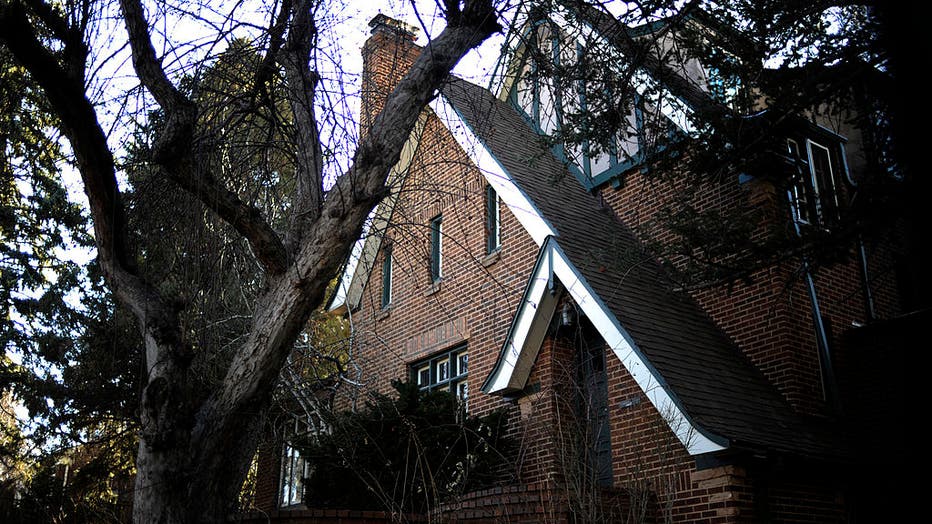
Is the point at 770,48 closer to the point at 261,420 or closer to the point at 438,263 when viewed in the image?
the point at 261,420

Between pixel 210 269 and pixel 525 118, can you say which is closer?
pixel 210 269

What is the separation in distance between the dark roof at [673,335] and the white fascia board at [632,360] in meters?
0.09

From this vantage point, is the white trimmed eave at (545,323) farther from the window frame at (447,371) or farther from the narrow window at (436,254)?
the narrow window at (436,254)

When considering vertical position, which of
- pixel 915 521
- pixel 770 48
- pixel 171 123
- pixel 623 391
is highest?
pixel 770 48

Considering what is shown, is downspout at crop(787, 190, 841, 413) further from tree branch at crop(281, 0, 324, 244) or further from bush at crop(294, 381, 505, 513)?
tree branch at crop(281, 0, 324, 244)

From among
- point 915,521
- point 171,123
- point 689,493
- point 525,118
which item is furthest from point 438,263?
point 171,123

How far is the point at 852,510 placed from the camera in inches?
384

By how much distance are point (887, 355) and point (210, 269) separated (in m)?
9.08

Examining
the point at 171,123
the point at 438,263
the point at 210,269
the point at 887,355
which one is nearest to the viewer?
the point at 171,123

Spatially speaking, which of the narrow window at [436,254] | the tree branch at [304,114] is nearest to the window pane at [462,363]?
the narrow window at [436,254]

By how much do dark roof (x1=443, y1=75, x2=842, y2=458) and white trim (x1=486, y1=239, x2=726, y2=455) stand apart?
11 centimetres

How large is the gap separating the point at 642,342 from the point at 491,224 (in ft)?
15.6

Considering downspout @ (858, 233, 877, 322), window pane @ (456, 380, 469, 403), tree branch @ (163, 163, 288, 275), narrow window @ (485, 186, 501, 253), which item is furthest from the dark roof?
window pane @ (456, 380, 469, 403)

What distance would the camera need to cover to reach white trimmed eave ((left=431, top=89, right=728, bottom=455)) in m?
8.78
